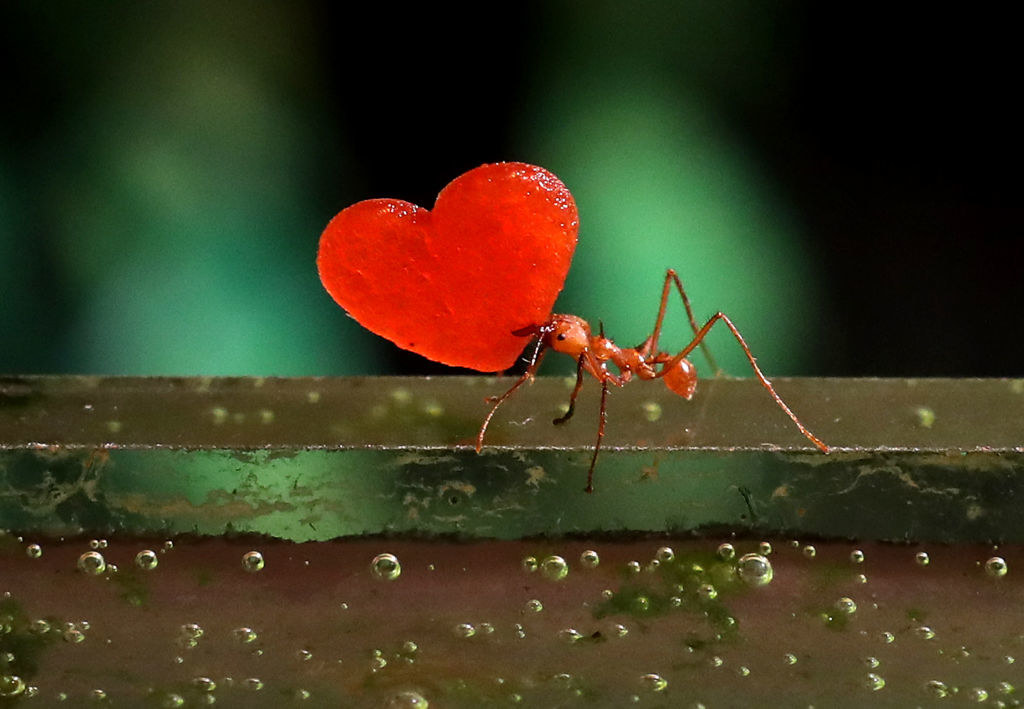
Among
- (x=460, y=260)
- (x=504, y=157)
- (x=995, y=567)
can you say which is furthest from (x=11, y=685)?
(x=504, y=157)

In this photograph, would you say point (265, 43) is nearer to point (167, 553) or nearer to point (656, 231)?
point (656, 231)

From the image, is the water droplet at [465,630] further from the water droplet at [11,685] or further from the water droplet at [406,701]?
the water droplet at [11,685]

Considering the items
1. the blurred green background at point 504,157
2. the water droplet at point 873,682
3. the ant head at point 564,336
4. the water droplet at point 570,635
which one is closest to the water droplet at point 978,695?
the water droplet at point 873,682

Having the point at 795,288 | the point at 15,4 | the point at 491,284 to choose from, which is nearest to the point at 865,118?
the point at 795,288

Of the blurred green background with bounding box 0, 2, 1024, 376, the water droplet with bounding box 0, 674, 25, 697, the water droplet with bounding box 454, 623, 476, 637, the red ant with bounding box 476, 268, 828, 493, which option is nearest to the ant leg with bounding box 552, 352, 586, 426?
the red ant with bounding box 476, 268, 828, 493

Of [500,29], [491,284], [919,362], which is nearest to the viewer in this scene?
[491,284]

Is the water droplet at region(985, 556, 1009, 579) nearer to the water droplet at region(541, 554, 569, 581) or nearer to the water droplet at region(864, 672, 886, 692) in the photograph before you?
the water droplet at region(864, 672, 886, 692)
